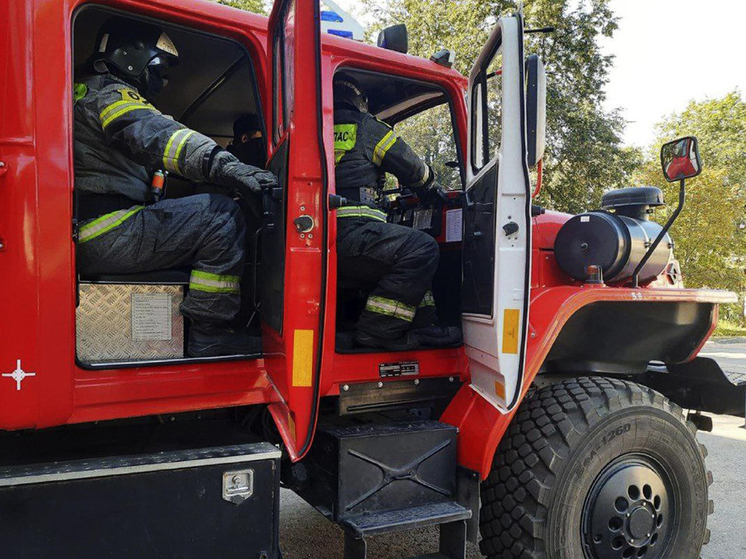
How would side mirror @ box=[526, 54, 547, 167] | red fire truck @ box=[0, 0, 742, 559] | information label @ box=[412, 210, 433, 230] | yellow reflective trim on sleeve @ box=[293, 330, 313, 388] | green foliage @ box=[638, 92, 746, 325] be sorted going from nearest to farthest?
red fire truck @ box=[0, 0, 742, 559]
yellow reflective trim on sleeve @ box=[293, 330, 313, 388]
side mirror @ box=[526, 54, 547, 167]
information label @ box=[412, 210, 433, 230]
green foliage @ box=[638, 92, 746, 325]

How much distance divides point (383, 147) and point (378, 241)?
1.61ft

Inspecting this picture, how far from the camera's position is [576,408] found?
2.74m

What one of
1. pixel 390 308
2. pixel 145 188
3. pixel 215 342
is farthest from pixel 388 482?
pixel 145 188

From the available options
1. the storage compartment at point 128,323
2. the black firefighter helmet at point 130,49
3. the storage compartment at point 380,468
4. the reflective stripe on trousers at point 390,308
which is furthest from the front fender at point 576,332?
the black firefighter helmet at point 130,49

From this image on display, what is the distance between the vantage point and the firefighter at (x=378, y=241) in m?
2.69

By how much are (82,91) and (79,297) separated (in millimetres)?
760

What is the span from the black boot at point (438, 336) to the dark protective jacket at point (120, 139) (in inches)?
47.4

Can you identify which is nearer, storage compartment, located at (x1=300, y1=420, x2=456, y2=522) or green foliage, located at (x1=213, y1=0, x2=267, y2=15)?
storage compartment, located at (x1=300, y1=420, x2=456, y2=522)

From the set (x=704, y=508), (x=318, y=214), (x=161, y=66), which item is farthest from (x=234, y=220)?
(x=704, y=508)

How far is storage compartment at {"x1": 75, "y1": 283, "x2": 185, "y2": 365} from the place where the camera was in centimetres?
223

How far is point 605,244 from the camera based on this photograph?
301 cm

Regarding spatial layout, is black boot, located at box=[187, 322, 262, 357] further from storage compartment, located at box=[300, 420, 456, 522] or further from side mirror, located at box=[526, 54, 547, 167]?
side mirror, located at box=[526, 54, 547, 167]

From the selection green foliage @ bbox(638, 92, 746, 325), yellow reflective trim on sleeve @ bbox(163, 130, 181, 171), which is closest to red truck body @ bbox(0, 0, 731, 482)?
yellow reflective trim on sleeve @ bbox(163, 130, 181, 171)

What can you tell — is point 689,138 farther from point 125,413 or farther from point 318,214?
point 125,413
